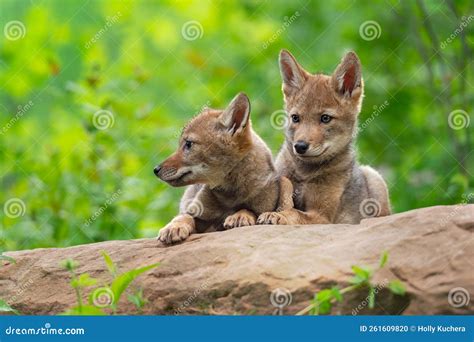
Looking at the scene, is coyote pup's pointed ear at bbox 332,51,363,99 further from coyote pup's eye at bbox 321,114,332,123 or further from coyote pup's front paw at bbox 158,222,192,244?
coyote pup's front paw at bbox 158,222,192,244

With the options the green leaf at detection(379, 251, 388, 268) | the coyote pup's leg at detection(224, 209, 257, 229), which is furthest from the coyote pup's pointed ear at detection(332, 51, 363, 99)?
the green leaf at detection(379, 251, 388, 268)

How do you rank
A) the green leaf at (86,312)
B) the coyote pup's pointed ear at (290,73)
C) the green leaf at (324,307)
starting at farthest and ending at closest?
the coyote pup's pointed ear at (290,73) < the green leaf at (86,312) < the green leaf at (324,307)

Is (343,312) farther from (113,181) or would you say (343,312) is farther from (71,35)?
(71,35)

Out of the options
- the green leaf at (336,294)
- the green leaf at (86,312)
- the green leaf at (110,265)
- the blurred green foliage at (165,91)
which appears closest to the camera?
the green leaf at (336,294)

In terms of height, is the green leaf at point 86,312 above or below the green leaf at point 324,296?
below

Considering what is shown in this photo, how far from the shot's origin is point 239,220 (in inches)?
302

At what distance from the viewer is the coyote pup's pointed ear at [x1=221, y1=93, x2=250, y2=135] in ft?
26.3

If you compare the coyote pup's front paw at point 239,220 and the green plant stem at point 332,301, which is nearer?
the green plant stem at point 332,301

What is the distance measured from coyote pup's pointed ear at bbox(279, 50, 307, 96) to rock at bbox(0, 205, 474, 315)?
1.94 meters

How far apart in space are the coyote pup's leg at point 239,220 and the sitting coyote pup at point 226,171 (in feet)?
0.35

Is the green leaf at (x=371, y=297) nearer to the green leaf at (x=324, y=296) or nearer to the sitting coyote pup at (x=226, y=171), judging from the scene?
the green leaf at (x=324, y=296)

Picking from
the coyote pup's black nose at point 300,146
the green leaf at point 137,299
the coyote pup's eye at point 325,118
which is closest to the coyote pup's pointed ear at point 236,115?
the coyote pup's black nose at point 300,146

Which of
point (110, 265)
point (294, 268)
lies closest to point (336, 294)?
point (294, 268)

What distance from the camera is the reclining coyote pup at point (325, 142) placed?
8.32m
